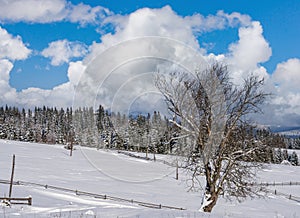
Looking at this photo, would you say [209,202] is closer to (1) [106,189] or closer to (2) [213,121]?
(2) [213,121]

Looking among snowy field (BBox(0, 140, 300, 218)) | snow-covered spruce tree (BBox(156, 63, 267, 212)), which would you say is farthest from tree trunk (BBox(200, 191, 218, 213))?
snowy field (BBox(0, 140, 300, 218))

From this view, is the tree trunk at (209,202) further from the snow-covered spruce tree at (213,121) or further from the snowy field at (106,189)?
the snowy field at (106,189)

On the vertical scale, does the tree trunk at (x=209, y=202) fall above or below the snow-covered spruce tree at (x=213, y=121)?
below

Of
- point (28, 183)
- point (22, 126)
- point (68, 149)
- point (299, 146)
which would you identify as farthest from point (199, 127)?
point (299, 146)

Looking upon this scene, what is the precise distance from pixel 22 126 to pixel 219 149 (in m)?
107

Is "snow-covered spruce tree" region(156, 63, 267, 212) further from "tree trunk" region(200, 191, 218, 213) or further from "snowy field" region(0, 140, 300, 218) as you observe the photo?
"snowy field" region(0, 140, 300, 218)

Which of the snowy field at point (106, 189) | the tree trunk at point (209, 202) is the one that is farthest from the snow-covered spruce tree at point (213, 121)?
the snowy field at point (106, 189)

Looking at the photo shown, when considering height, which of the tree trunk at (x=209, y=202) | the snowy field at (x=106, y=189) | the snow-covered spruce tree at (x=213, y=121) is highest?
the snow-covered spruce tree at (x=213, y=121)

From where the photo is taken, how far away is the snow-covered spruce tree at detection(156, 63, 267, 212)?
14852 mm

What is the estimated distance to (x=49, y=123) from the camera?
124688 millimetres

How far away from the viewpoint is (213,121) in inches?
597

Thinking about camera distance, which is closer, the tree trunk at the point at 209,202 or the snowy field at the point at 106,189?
the tree trunk at the point at 209,202

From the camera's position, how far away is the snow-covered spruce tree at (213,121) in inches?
585

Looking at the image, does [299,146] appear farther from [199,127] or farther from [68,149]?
[199,127]
